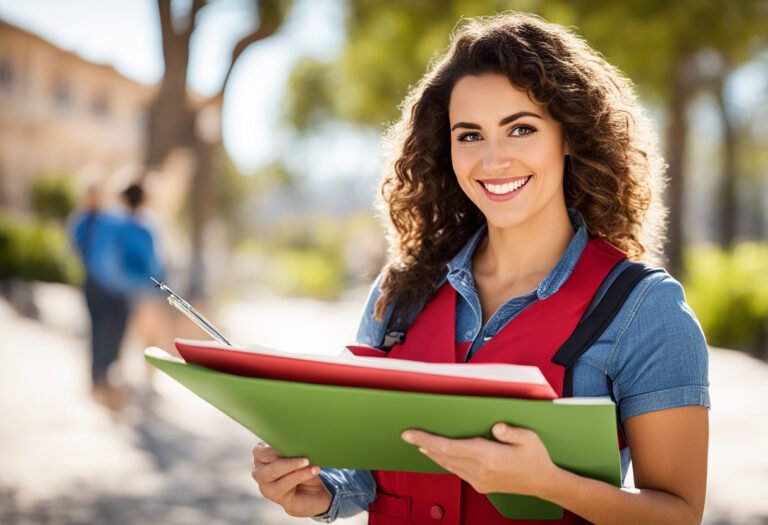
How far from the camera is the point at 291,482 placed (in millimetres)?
1643

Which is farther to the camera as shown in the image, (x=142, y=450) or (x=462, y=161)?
(x=142, y=450)

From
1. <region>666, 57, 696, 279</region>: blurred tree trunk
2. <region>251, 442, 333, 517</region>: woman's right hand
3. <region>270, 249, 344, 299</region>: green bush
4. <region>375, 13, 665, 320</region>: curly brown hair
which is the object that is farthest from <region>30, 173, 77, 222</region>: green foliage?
<region>251, 442, 333, 517</region>: woman's right hand

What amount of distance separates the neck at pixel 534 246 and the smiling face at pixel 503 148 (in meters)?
0.06

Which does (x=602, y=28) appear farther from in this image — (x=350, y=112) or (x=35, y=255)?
(x=35, y=255)

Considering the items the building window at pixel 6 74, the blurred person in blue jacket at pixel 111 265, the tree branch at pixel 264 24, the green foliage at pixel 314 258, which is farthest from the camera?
the building window at pixel 6 74

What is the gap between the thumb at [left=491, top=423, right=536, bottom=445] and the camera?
1.31 meters

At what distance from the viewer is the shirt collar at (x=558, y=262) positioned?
1692 millimetres

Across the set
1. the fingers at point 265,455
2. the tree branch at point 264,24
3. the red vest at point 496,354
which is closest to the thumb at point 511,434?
the red vest at point 496,354

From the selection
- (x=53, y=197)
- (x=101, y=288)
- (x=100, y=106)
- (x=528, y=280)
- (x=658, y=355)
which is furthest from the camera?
(x=100, y=106)

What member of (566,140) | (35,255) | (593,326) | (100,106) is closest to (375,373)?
(593,326)

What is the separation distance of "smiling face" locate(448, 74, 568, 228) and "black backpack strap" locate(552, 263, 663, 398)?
11.7 inches

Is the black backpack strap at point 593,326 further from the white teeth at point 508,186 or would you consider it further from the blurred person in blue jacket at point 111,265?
the blurred person in blue jacket at point 111,265

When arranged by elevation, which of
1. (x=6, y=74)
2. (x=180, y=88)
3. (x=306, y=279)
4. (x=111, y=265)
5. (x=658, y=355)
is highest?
(x=6, y=74)

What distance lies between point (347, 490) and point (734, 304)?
9.98 meters
